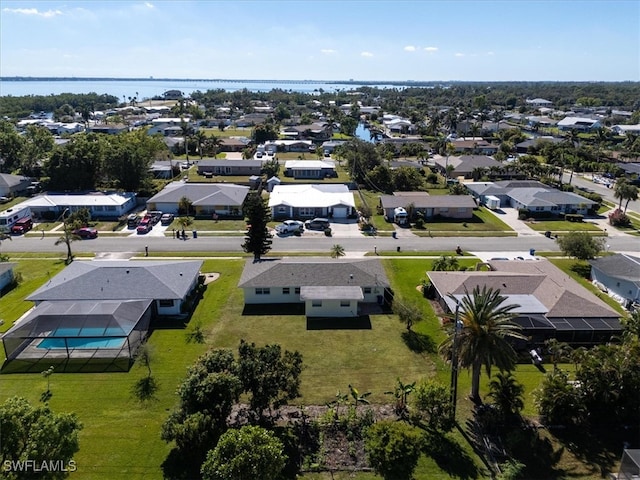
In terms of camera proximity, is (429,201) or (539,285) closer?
(539,285)

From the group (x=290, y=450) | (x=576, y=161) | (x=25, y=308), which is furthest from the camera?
(x=576, y=161)

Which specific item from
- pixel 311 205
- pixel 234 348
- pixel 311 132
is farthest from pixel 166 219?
pixel 311 132

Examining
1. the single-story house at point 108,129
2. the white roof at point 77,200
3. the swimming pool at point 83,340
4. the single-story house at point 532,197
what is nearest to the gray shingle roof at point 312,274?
the swimming pool at point 83,340

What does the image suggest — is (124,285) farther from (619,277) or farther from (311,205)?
(619,277)

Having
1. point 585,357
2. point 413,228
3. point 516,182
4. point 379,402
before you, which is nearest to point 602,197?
point 516,182

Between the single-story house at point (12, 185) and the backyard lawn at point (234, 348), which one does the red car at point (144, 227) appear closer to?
the backyard lawn at point (234, 348)

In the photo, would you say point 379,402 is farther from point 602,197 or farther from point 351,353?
point 602,197
